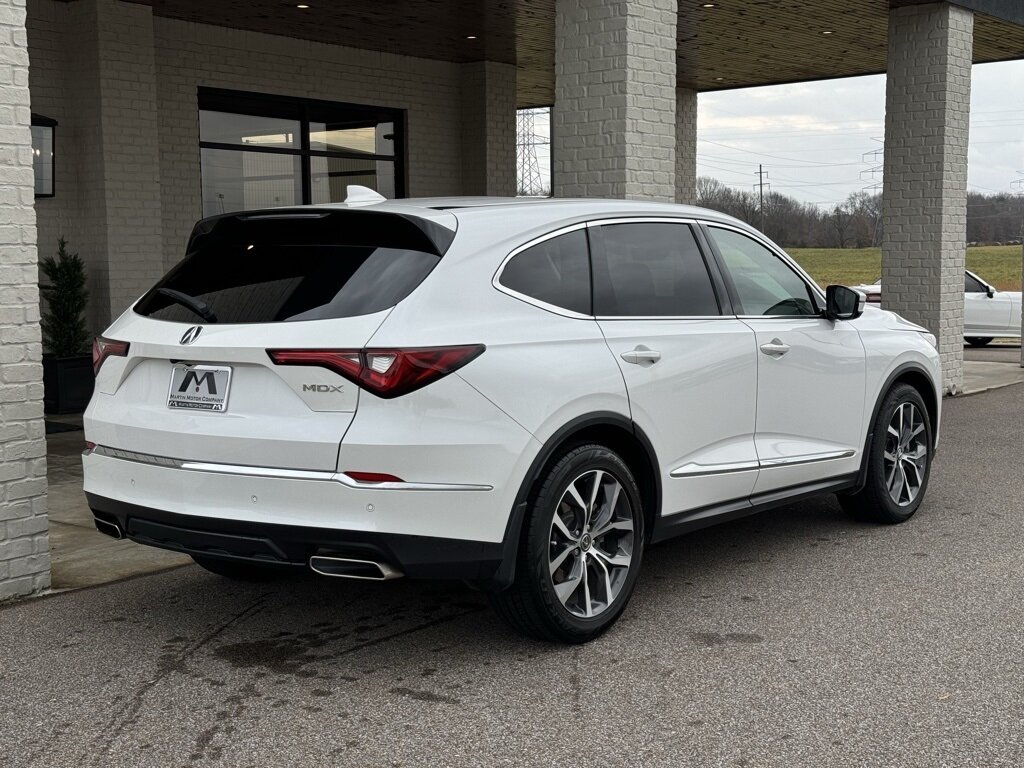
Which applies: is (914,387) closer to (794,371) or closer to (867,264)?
(794,371)

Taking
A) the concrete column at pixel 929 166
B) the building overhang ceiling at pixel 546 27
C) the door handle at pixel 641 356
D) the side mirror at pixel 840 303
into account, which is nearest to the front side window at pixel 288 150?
the building overhang ceiling at pixel 546 27

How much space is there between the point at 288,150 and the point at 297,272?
11185 mm

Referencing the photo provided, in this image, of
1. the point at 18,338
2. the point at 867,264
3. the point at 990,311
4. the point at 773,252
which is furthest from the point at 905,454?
the point at 867,264

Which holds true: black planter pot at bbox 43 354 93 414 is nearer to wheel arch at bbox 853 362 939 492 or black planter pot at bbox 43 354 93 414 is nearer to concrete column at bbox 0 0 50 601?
concrete column at bbox 0 0 50 601

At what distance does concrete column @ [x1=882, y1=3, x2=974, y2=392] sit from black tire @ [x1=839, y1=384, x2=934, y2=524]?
7.01 metres

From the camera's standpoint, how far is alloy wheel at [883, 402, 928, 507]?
6793mm

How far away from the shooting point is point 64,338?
40.2ft

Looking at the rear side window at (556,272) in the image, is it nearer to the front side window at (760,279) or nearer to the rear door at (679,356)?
the rear door at (679,356)

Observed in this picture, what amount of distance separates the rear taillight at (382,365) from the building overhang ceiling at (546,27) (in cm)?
932

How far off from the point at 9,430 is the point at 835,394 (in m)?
3.97

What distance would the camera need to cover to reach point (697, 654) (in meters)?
4.62

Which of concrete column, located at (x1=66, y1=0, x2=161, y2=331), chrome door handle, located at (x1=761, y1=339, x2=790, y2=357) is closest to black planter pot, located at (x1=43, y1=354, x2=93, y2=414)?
concrete column, located at (x1=66, y1=0, x2=161, y2=331)

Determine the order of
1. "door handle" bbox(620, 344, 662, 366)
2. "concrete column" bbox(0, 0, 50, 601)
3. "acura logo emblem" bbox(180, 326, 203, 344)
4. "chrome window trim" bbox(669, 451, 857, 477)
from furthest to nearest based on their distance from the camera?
"concrete column" bbox(0, 0, 50, 601)
"chrome window trim" bbox(669, 451, 857, 477)
"door handle" bbox(620, 344, 662, 366)
"acura logo emblem" bbox(180, 326, 203, 344)

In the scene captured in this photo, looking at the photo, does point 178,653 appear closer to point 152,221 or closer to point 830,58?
point 152,221
